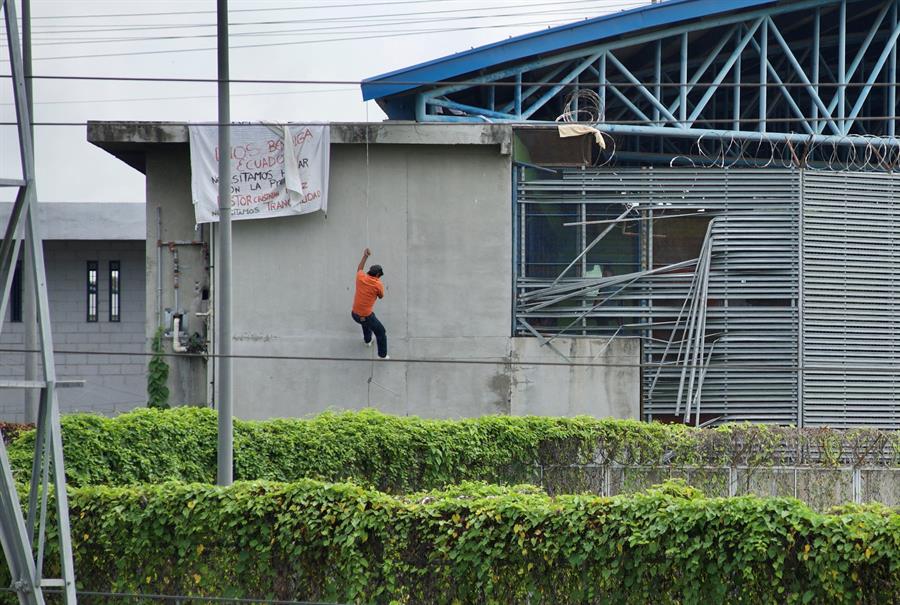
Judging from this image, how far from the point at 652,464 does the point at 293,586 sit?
8455 millimetres

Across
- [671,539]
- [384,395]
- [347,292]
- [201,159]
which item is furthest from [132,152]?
[671,539]

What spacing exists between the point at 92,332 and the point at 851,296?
791 inches

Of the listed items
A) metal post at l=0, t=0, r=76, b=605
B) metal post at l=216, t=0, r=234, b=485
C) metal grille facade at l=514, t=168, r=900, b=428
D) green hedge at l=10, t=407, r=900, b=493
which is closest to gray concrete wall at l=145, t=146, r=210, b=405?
green hedge at l=10, t=407, r=900, b=493

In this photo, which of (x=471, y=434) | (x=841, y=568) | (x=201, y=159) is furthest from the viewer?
(x=201, y=159)

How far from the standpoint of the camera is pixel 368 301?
20.6 meters

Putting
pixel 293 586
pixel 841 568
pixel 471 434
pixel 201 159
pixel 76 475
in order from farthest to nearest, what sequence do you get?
pixel 201 159 → pixel 471 434 → pixel 76 475 → pixel 293 586 → pixel 841 568

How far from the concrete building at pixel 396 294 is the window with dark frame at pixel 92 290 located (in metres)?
10.9

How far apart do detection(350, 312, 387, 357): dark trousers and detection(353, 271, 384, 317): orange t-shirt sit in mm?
A: 128

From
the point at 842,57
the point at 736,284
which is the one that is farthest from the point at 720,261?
the point at 842,57

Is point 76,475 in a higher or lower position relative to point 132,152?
lower

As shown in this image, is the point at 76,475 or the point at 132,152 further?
the point at 132,152

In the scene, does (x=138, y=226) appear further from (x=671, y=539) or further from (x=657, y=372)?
(x=671, y=539)

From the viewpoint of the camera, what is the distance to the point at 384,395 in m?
21.6

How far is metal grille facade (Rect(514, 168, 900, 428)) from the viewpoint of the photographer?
2188 centimetres
